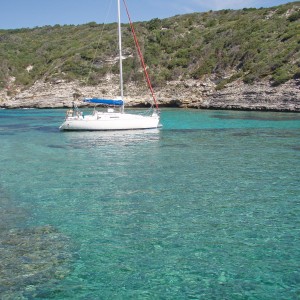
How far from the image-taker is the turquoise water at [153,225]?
19.2 feet

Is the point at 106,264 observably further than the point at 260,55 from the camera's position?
No

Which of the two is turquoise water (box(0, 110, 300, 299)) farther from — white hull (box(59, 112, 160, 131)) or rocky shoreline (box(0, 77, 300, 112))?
rocky shoreline (box(0, 77, 300, 112))

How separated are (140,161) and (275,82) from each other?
32.8 meters

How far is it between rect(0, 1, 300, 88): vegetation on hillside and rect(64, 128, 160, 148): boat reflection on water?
23.6m

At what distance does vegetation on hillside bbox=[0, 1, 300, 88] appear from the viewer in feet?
173

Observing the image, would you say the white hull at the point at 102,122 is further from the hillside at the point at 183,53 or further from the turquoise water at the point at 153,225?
the hillside at the point at 183,53

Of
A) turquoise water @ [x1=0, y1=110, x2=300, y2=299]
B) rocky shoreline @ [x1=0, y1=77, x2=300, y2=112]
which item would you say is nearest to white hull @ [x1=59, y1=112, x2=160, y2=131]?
turquoise water @ [x1=0, y1=110, x2=300, y2=299]

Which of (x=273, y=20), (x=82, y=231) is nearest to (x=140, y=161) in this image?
(x=82, y=231)

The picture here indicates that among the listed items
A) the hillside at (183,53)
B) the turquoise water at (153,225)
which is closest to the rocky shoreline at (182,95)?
the hillside at (183,53)

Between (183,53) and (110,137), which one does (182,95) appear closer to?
(183,53)

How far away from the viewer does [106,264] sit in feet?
21.4

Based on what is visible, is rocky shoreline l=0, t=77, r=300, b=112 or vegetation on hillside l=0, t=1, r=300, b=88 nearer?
rocky shoreline l=0, t=77, r=300, b=112

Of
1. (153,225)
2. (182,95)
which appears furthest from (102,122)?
(182,95)

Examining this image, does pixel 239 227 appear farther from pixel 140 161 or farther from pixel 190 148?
pixel 190 148
